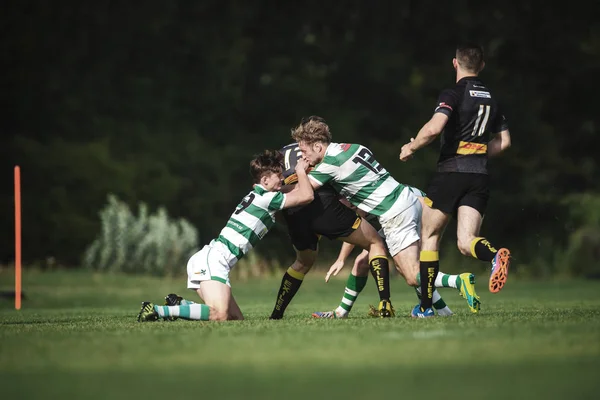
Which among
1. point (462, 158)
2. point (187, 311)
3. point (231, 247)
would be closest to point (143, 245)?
point (231, 247)

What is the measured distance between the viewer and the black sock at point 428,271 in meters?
8.41

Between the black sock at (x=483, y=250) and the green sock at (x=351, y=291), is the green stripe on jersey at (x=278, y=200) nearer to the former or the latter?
the green sock at (x=351, y=291)

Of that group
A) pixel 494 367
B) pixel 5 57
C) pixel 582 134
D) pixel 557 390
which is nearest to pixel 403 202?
pixel 494 367

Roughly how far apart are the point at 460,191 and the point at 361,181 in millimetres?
879

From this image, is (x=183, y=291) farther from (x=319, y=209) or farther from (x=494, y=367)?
(x=494, y=367)

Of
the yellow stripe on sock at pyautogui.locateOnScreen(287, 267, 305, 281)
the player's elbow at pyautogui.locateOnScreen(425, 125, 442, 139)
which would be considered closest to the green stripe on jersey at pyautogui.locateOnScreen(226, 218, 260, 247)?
the yellow stripe on sock at pyautogui.locateOnScreen(287, 267, 305, 281)

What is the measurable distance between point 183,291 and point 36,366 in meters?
12.2

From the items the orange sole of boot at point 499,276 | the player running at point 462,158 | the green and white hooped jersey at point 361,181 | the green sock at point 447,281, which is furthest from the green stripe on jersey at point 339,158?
the orange sole of boot at point 499,276

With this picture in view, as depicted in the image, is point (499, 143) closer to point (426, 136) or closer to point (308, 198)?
point (426, 136)

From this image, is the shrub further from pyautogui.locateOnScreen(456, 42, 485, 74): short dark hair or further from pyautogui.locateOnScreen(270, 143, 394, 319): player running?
pyautogui.locateOnScreen(456, 42, 485, 74): short dark hair

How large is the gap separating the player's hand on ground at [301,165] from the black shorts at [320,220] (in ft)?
0.91

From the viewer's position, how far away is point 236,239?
8781 mm

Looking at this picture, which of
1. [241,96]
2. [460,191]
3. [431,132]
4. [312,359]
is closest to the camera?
[312,359]

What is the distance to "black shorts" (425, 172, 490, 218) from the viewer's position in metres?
8.27
